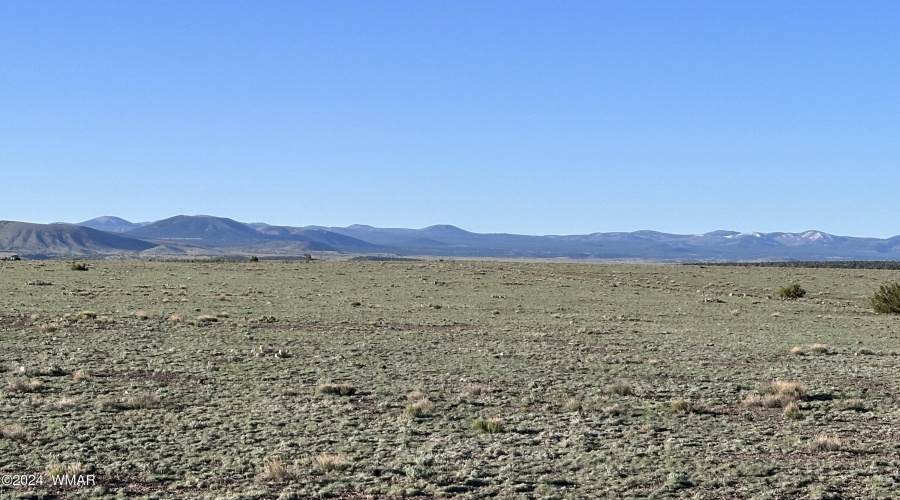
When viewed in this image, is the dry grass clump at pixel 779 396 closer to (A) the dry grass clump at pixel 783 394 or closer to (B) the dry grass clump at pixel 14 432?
(A) the dry grass clump at pixel 783 394

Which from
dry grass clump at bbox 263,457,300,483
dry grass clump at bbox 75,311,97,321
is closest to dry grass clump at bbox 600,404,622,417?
dry grass clump at bbox 263,457,300,483

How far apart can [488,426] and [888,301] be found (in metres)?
33.5

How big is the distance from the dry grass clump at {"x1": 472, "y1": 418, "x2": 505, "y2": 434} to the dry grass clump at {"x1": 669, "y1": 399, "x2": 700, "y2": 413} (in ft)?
11.2

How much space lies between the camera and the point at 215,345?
891 inches

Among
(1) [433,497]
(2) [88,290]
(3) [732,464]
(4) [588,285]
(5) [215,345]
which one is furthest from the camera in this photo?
(4) [588,285]

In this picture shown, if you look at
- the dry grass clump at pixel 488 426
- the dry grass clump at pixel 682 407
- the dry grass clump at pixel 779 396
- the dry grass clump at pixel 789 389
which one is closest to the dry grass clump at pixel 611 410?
the dry grass clump at pixel 682 407

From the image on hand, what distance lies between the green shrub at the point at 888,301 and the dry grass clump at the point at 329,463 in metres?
35.9

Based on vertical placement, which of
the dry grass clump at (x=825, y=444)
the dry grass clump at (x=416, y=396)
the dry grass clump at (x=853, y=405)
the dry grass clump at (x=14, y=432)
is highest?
the dry grass clump at (x=825, y=444)

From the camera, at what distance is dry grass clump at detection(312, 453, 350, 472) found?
33.1 feet

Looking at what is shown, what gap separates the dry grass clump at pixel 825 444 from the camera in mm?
11086

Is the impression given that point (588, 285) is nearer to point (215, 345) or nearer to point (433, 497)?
point (215, 345)

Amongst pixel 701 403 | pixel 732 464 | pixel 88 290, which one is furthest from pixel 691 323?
pixel 88 290

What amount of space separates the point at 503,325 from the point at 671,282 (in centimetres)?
3629

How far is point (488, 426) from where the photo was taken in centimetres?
1252
